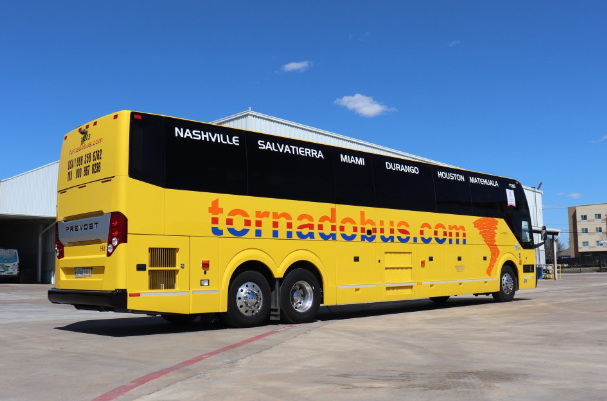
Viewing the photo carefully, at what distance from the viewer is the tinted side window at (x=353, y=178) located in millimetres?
13328

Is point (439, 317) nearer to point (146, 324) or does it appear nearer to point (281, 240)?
point (281, 240)

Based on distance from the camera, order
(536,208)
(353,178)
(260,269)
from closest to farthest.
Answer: (260,269), (353,178), (536,208)

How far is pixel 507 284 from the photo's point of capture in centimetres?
1838

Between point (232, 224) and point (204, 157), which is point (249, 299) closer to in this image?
point (232, 224)

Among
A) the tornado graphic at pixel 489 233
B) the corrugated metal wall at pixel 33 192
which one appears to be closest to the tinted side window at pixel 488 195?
the tornado graphic at pixel 489 233

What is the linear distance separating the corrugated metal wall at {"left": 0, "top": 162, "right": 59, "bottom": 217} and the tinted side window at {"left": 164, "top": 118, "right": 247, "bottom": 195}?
31.1m

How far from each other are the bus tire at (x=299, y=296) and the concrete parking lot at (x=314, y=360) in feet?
1.14

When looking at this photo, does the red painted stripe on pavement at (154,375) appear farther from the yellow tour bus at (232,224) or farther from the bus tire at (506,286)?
the bus tire at (506,286)

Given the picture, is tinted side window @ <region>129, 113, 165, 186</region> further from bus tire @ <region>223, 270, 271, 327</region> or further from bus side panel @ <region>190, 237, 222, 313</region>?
bus tire @ <region>223, 270, 271, 327</region>

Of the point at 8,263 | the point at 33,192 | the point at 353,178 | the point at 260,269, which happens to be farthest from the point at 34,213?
the point at 260,269

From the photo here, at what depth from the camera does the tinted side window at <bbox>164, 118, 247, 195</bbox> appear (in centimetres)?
1044

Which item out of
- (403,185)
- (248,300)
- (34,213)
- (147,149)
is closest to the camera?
(147,149)

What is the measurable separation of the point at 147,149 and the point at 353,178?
5.07m

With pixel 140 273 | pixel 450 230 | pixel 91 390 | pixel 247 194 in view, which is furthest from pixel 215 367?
pixel 450 230
